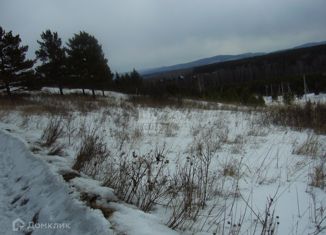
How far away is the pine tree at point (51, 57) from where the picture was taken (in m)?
22.8

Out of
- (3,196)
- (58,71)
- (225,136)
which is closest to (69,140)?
(3,196)

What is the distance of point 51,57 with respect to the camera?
23.1 m

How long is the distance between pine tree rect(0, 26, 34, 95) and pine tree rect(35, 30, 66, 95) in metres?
3.90

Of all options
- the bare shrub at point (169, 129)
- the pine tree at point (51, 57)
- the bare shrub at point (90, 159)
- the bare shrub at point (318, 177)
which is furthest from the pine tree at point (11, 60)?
the bare shrub at point (318, 177)

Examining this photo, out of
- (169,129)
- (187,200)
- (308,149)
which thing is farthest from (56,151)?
(308,149)

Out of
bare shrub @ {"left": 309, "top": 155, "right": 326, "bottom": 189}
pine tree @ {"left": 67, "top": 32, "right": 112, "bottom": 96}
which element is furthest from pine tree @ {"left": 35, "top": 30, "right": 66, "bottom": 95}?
bare shrub @ {"left": 309, "top": 155, "right": 326, "bottom": 189}

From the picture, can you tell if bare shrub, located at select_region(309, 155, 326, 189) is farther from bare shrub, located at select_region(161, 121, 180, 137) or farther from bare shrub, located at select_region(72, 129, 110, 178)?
bare shrub, located at select_region(161, 121, 180, 137)

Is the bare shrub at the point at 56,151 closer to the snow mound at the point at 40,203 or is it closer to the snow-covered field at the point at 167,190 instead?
the snow-covered field at the point at 167,190

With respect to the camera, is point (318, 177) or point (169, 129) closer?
point (318, 177)

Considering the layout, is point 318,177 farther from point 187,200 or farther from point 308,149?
point 187,200

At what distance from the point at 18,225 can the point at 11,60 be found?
18.2 meters

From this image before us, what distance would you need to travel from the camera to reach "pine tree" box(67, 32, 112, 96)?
23281mm

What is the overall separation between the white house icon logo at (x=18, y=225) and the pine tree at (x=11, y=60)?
18103 millimetres

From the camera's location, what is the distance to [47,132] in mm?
5367
